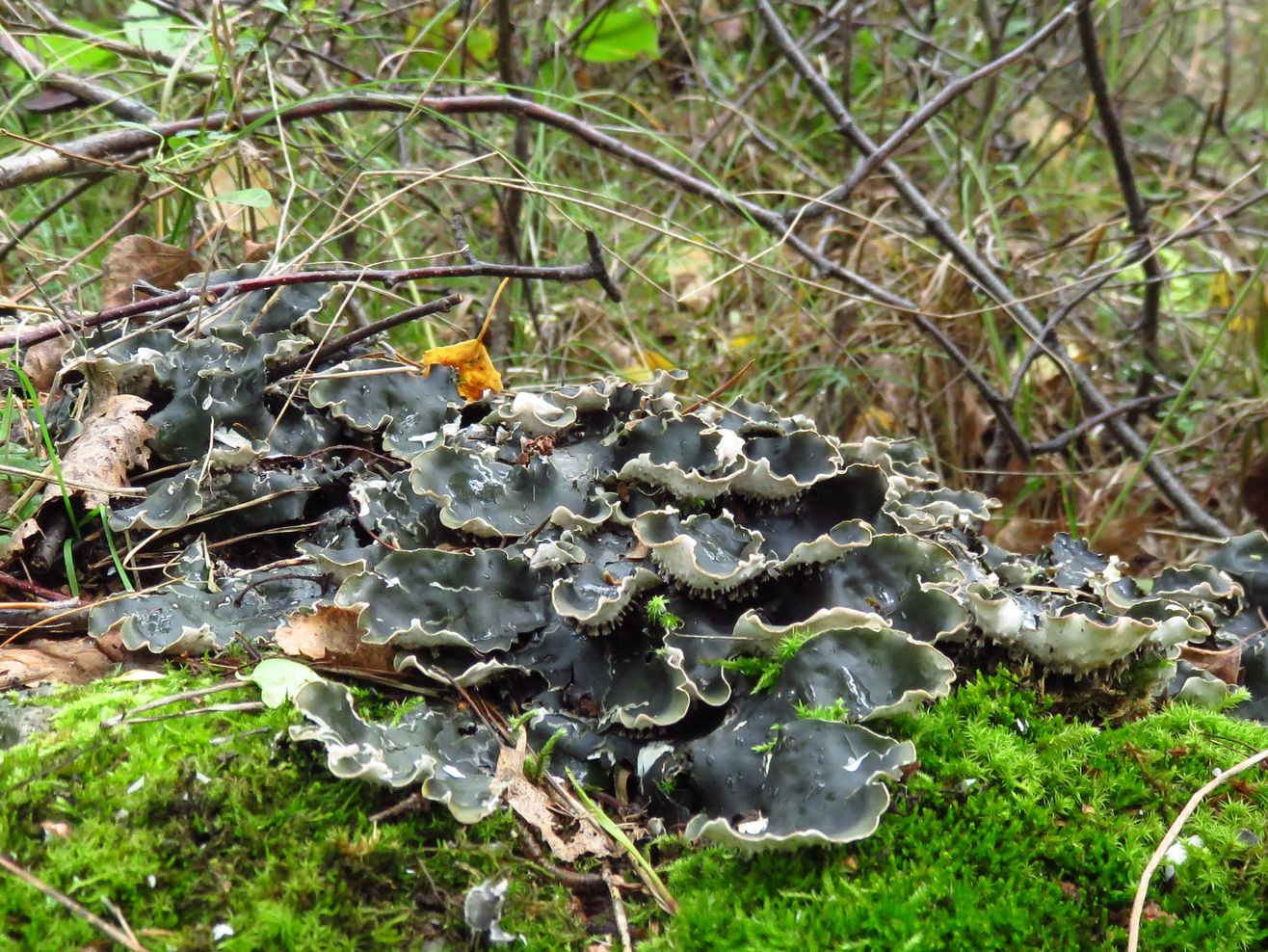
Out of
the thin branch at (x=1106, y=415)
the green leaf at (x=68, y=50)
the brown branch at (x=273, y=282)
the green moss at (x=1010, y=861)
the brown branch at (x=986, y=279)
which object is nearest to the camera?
the green moss at (x=1010, y=861)

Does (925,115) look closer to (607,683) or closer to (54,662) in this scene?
(607,683)

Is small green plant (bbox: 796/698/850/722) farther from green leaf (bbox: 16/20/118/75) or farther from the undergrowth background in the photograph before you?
green leaf (bbox: 16/20/118/75)

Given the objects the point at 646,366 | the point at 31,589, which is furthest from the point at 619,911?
the point at 646,366

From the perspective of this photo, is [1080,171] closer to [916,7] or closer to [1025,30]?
[1025,30]

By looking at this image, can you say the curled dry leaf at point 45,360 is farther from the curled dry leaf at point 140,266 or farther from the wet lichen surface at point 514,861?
the wet lichen surface at point 514,861

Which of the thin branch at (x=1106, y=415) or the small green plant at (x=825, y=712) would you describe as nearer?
the small green plant at (x=825, y=712)

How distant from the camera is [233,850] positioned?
1660mm

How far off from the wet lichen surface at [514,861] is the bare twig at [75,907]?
0.05ft

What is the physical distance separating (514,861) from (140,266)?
2.87 m

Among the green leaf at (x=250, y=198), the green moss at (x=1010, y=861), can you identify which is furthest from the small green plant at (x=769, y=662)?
the green leaf at (x=250, y=198)

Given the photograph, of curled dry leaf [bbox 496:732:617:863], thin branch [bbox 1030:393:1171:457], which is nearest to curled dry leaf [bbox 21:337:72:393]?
curled dry leaf [bbox 496:732:617:863]

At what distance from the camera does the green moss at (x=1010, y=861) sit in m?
1.64

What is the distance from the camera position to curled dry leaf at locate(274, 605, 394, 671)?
2.09 m

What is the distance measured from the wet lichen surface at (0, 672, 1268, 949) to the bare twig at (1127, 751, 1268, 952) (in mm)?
25
